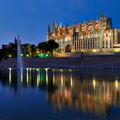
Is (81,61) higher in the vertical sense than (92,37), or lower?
lower

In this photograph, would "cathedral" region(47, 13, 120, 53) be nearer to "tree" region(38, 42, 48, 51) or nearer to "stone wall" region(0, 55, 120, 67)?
"tree" region(38, 42, 48, 51)

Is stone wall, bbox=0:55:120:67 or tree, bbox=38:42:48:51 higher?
tree, bbox=38:42:48:51

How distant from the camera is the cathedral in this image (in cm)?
5828

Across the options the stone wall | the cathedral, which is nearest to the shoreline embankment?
the stone wall

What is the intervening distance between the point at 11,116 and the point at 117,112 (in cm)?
397

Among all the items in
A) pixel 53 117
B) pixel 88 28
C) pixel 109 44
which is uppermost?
pixel 88 28

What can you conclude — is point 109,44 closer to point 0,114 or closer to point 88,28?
point 88,28

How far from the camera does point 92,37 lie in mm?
62531

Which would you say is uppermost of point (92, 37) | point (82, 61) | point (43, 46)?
point (92, 37)

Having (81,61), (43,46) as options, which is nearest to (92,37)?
(43,46)

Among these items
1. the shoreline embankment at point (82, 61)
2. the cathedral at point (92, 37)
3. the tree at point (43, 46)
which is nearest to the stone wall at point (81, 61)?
Result: the shoreline embankment at point (82, 61)

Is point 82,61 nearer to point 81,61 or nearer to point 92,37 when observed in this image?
point 81,61

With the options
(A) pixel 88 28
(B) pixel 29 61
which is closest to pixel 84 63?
(B) pixel 29 61

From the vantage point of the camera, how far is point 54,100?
7859mm
